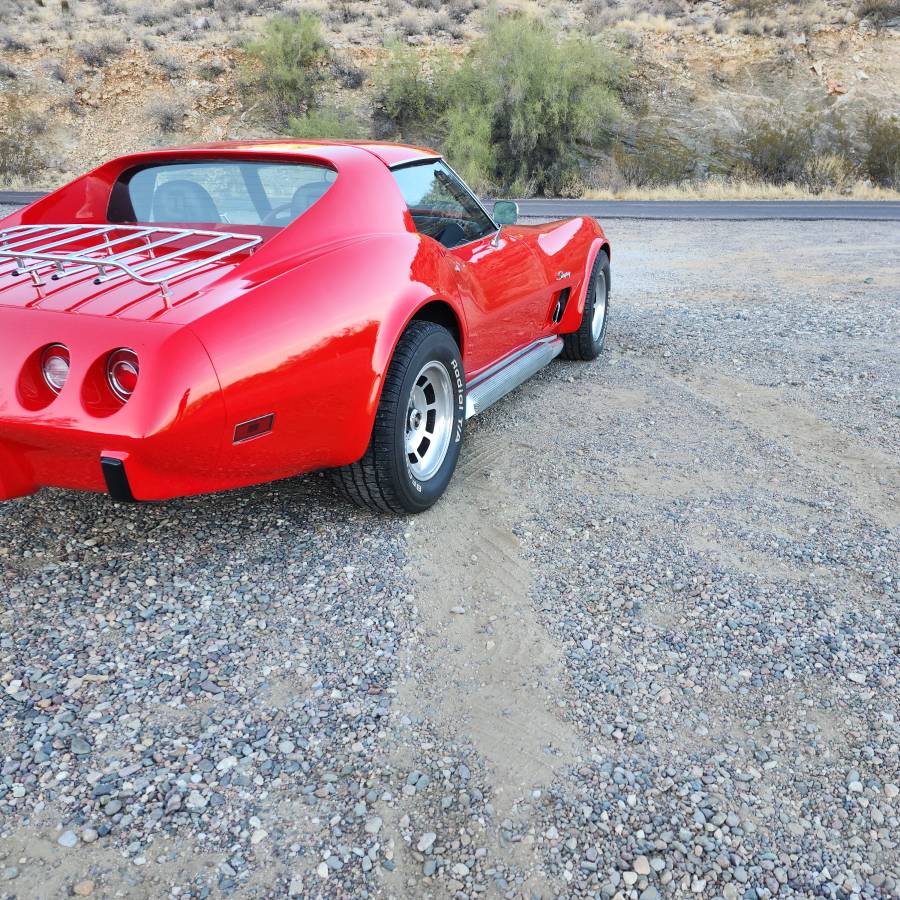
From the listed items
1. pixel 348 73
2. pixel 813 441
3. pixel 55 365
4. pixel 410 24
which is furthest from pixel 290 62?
pixel 55 365

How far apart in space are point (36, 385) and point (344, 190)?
1443 millimetres

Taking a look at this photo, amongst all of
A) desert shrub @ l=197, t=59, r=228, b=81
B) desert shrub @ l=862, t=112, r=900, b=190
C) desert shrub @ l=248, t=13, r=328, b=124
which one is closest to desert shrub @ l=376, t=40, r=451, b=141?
desert shrub @ l=248, t=13, r=328, b=124

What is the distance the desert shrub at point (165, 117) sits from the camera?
27.0m

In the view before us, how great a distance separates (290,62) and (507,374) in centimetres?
2718

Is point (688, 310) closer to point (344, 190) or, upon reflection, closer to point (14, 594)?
point (344, 190)

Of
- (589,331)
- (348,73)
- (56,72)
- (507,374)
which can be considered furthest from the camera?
(56,72)

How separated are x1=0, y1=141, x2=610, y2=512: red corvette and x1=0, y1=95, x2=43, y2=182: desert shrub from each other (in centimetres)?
2303

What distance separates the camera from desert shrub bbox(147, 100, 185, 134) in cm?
2705

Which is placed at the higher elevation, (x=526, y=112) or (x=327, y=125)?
(x=526, y=112)

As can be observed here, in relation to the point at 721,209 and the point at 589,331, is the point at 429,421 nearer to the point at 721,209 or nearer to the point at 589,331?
the point at 589,331

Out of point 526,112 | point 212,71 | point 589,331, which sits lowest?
point 526,112

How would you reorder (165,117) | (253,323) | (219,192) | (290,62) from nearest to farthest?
(253,323) < (219,192) < (165,117) < (290,62)

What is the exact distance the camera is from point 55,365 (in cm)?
Answer: 273

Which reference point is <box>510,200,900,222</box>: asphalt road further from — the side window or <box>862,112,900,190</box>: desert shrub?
the side window
